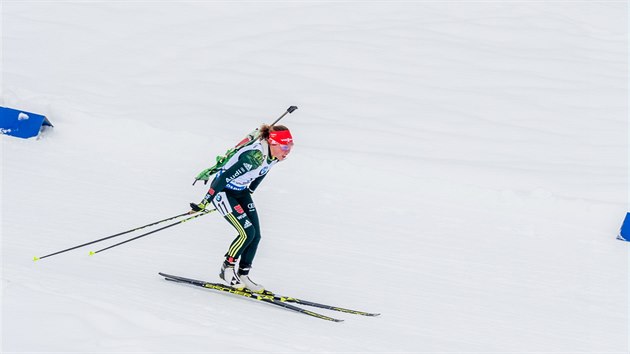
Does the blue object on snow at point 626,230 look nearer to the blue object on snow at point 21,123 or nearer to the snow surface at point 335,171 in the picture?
the snow surface at point 335,171

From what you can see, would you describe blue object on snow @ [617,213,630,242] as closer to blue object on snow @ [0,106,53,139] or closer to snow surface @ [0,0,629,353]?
snow surface @ [0,0,629,353]

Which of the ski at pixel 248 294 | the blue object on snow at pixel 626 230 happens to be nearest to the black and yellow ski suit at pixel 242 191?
the ski at pixel 248 294

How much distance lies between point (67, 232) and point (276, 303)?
3051 millimetres

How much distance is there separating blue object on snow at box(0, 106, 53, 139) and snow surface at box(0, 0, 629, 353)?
19 cm

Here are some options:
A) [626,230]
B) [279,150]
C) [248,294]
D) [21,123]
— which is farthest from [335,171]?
[279,150]

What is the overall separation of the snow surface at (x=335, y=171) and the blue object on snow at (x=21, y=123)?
195 mm

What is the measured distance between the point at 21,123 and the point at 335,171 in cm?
469

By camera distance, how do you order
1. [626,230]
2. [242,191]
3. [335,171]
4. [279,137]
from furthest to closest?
[335,171], [626,230], [242,191], [279,137]

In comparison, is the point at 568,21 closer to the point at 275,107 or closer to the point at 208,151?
the point at 275,107

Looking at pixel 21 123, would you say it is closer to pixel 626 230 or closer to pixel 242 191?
pixel 242 191

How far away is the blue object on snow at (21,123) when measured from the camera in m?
13.0

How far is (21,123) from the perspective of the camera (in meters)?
13.0

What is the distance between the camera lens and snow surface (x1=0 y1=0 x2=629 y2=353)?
7.57m

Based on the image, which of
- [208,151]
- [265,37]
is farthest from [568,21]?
[208,151]
